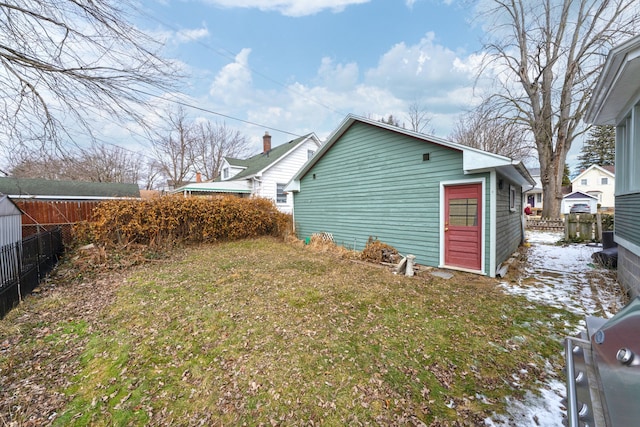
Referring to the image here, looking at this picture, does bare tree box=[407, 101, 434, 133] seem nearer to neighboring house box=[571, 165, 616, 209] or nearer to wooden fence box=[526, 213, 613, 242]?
wooden fence box=[526, 213, 613, 242]

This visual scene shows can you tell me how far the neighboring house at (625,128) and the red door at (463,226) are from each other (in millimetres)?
2232

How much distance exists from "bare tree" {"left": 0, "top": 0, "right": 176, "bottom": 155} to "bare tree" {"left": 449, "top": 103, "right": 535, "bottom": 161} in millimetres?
16186

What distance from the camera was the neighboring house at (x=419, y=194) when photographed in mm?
5883

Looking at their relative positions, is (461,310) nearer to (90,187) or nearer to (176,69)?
(176,69)

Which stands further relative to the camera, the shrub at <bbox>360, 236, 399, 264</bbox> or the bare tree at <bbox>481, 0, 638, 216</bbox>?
the bare tree at <bbox>481, 0, 638, 216</bbox>

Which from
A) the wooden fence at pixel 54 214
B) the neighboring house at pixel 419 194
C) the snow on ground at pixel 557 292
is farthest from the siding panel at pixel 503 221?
the wooden fence at pixel 54 214

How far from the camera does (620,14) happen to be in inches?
437

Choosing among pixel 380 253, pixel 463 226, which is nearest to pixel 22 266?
pixel 380 253

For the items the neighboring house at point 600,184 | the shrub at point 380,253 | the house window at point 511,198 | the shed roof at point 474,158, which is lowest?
the shrub at point 380,253

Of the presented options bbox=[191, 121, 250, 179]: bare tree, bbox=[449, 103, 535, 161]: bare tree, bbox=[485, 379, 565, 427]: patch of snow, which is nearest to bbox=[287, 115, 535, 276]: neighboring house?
bbox=[485, 379, 565, 427]: patch of snow

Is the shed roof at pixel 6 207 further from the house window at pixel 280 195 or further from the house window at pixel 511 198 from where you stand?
the house window at pixel 280 195

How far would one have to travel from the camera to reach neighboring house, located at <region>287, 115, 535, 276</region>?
19.3 feet

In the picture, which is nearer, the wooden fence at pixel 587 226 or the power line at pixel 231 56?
the power line at pixel 231 56

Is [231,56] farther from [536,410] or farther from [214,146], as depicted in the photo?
[214,146]
